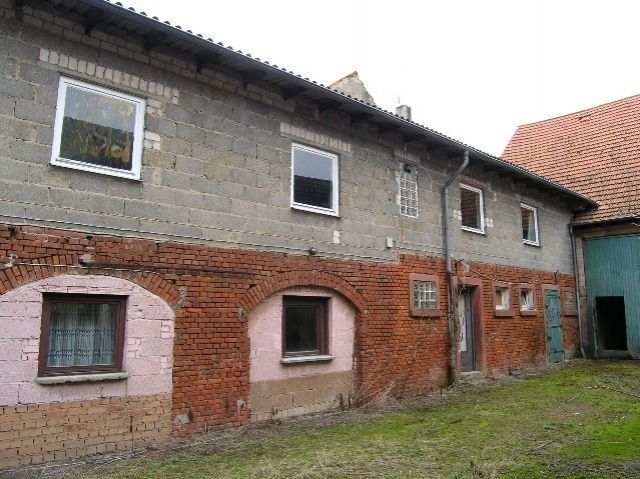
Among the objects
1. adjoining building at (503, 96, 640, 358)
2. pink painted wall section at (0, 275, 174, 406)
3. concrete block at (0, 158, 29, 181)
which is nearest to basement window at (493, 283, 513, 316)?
adjoining building at (503, 96, 640, 358)

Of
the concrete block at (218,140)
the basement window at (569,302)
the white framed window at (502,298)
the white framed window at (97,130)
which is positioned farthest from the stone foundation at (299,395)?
the basement window at (569,302)

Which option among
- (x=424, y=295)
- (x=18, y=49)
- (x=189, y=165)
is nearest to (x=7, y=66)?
(x=18, y=49)

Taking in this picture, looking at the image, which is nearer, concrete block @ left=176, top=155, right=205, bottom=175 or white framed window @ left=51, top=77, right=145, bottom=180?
white framed window @ left=51, top=77, right=145, bottom=180

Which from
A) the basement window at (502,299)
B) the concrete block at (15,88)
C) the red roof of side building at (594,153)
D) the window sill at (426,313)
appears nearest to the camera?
the concrete block at (15,88)

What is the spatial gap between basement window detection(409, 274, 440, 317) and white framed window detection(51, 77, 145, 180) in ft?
20.3

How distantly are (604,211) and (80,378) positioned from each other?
646 inches

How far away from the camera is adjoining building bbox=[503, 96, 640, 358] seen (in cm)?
1622

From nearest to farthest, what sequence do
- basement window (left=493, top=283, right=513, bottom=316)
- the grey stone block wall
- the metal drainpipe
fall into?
1. the grey stone block wall
2. the metal drainpipe
3. basement window (left=493, top=283, right=513, bottom=316)

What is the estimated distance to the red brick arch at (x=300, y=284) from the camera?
26.1ft

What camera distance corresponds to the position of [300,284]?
340 inches

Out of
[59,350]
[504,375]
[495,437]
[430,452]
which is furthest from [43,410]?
[504,375]

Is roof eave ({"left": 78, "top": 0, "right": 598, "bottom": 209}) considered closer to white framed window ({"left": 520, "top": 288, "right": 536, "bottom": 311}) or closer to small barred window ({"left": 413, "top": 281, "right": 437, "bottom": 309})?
small barred window ({"left": 413, "top": 281, "right": 437, "bottom": 309})

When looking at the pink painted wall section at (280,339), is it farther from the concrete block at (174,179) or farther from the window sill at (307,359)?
the concrete block at (174,179)

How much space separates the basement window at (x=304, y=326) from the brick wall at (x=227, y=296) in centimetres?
39
